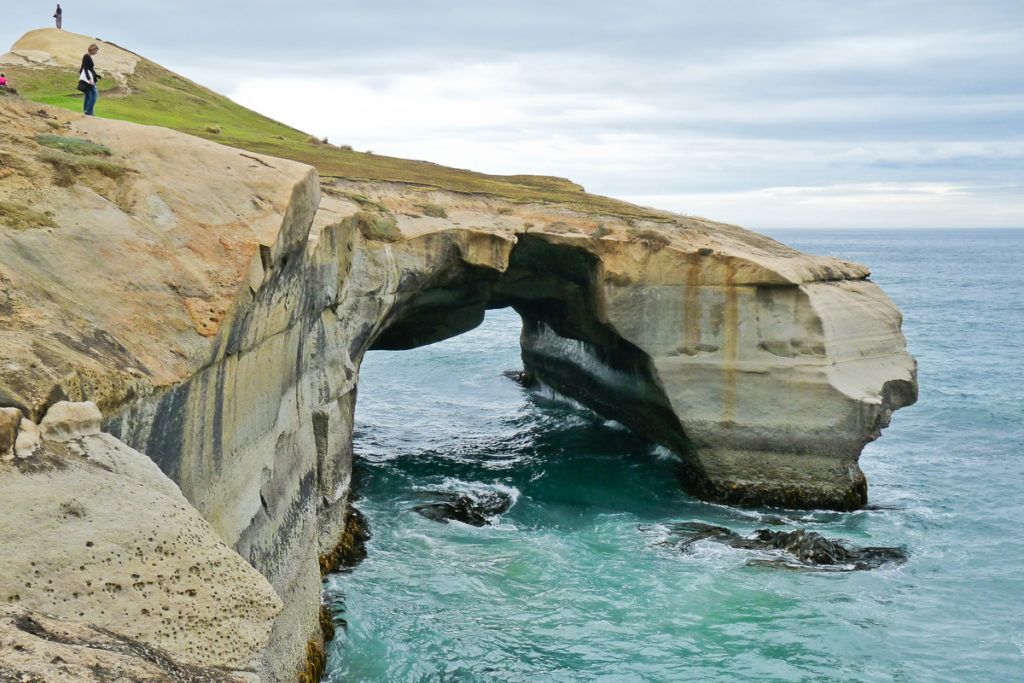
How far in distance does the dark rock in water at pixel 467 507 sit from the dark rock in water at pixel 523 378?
9.82 meters

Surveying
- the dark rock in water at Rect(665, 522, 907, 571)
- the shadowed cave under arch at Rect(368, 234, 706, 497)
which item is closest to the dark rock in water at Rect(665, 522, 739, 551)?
the dark rock in water at Rect(665, 522, 907, 571)

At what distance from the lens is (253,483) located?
8.51 meters

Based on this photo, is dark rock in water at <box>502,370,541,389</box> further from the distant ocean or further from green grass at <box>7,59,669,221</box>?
green grass at <box>7,59,669,221</box>

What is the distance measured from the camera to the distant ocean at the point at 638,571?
11078mm

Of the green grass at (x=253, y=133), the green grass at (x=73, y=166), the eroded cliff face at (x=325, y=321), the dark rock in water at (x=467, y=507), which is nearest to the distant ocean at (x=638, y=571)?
the dark rock in water at (x=467, y=507)

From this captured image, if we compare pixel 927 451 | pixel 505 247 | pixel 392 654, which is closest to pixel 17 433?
pixel 392 654

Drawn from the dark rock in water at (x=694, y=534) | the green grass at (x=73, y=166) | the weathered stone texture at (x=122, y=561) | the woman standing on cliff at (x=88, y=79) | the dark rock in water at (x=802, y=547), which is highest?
the woman standing on cliff at (x=88, y=79)

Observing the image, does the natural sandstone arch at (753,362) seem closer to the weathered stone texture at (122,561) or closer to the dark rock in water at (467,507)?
the dark rock in water at (467,507)

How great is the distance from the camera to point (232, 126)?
20.9 meters

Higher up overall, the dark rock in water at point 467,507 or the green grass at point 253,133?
the green grass at point 253,133

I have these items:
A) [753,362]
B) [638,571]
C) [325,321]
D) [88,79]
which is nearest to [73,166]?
[325,321]

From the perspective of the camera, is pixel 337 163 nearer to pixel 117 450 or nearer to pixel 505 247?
pixel 505 247

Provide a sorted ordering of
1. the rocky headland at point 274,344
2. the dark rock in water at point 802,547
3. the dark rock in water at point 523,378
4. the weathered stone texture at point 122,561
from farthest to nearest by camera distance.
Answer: the dark rock in water at point 523,378
the dark rock in water at point 802,547
the rocky headland at point 274,344
the weathered stone texture at point 122,561

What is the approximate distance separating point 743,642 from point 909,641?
211cm
